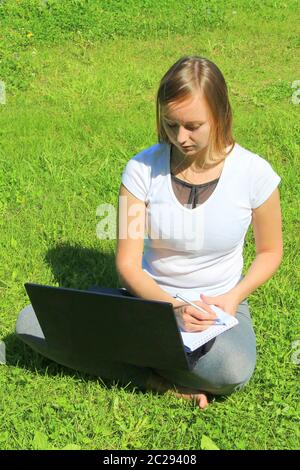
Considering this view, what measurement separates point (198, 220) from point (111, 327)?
0.57 meters

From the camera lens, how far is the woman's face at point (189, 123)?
2.64m

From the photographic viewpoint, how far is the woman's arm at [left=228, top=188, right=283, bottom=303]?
2.91 meters

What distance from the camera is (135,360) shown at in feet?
9.52

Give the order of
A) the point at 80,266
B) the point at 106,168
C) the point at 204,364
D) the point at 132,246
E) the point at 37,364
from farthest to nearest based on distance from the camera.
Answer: the point at 106,168 → the point at 80,266 → the point at 37,364 → the point at 132,246 → the point at 204,364

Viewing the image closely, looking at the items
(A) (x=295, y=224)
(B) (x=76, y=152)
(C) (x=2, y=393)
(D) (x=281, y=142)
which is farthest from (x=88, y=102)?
(C) (x=2, y=393)

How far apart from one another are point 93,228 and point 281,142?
1.80 metres

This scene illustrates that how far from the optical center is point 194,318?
9.06ft
